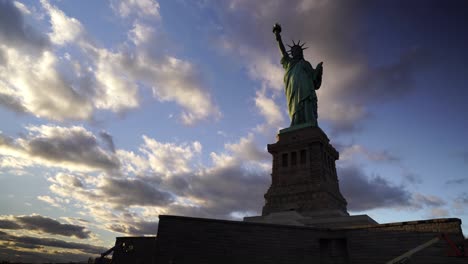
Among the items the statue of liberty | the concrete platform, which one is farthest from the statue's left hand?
the concrete platform

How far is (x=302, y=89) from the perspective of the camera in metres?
38.5

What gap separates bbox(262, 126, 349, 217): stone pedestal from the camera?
1232 inches

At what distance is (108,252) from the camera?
25406 mm

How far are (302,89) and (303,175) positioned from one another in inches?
458

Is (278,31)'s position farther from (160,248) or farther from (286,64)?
(160,248)

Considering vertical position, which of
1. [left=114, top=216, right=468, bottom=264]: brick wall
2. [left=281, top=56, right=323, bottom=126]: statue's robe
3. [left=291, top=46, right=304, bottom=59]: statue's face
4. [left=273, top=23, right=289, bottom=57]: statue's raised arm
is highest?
[left=273, top=23, right=289, bottom=57]: statue's raised arm

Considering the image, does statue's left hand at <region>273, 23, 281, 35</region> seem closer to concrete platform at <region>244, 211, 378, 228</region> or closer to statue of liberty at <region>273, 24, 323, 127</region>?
statue of liberty at <region>273, 24, 323, 127</region>

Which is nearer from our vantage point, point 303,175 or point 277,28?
point 303,175

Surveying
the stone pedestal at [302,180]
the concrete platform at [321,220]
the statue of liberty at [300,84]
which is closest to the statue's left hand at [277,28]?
the statue of liberty at [300,84]

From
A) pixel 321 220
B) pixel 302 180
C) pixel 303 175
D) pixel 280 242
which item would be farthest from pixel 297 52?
pixel 280 242

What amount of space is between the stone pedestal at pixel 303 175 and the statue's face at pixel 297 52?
12.3m

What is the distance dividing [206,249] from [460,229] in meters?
15.1

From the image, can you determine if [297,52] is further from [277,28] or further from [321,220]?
[321,220]

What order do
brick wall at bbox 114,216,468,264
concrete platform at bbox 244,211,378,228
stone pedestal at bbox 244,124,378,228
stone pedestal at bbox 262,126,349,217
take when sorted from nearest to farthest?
brick wall at bbox 114,216,468,264
concrete platform at bbox 244,211,378,228
stone pedestal at bbox 244,124,378,228
stone pedestal at bbox 262,126,349,217
